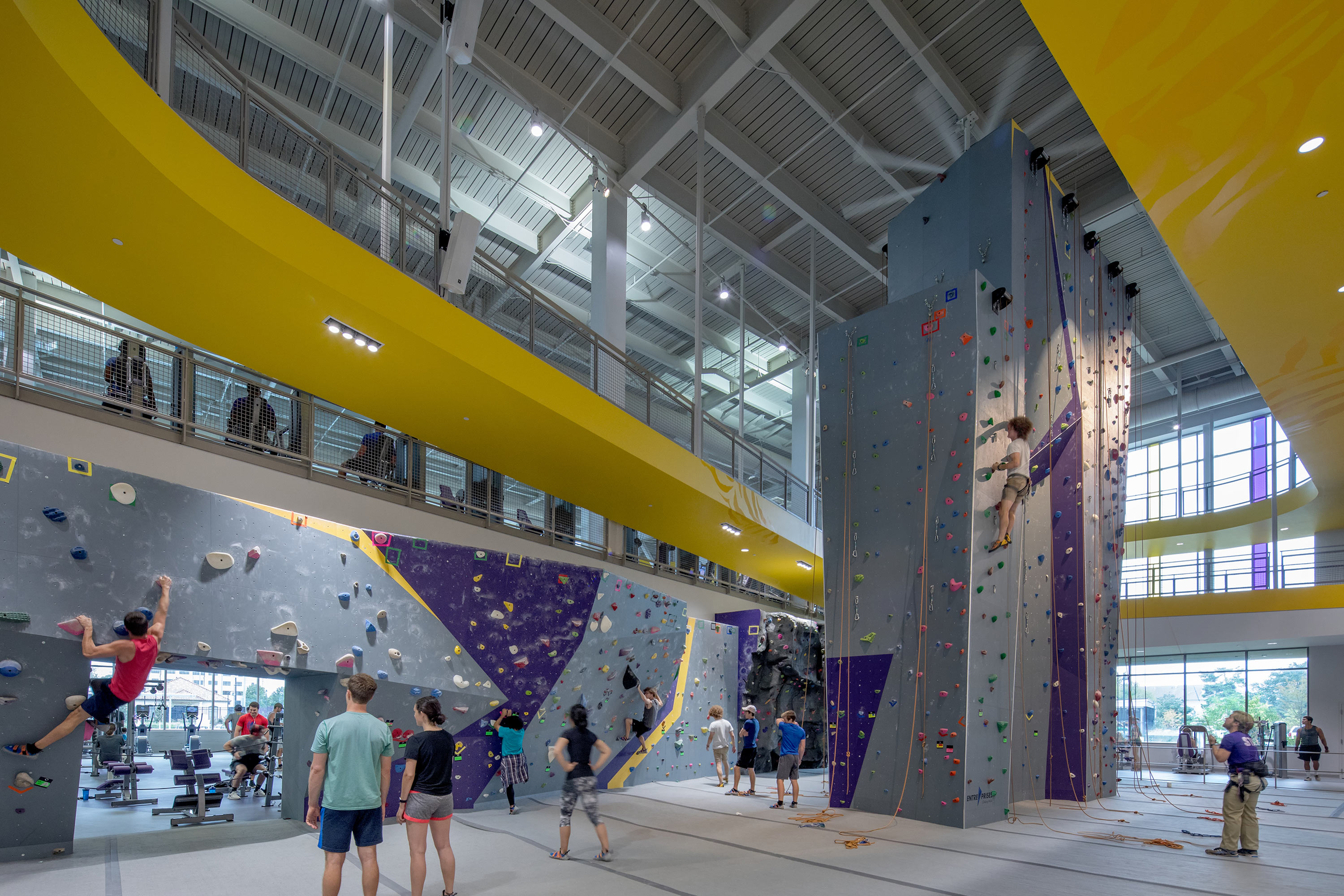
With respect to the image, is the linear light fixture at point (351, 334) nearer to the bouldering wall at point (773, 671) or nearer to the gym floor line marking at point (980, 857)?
the gym floor line marking at point (980, 857)

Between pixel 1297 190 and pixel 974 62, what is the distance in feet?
20.8

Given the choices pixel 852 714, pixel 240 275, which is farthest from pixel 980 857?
pixel 240 275

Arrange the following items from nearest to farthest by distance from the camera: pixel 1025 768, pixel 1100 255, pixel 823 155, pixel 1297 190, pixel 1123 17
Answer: pixel 1123 17, pixel 1297 190, pixel 1025 768, pixel 1100 255, pixel 823 155

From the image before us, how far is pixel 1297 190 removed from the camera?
686cm

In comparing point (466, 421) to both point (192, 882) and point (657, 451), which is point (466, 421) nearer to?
point (657, 451)

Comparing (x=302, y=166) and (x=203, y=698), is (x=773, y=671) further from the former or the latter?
(x=203, y=698)

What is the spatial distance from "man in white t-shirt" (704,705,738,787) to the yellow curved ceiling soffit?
26.1ft

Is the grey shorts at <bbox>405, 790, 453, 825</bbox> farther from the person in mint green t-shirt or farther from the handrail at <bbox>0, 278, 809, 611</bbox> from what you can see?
the handrail at <bbox>0, 278, 809, 611</bbox>

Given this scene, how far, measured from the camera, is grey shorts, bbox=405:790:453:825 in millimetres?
5020

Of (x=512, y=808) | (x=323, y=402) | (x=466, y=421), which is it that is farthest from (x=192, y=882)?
(x=323, y=402)

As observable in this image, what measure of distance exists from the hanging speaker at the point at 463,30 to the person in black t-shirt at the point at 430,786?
7254 millimetres

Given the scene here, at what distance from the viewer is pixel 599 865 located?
622 cm

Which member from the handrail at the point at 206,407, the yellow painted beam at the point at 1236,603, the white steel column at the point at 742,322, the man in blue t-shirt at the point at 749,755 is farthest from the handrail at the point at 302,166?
the yellow painted beam at the point at 1236,603

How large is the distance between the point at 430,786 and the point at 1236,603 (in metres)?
19.1
